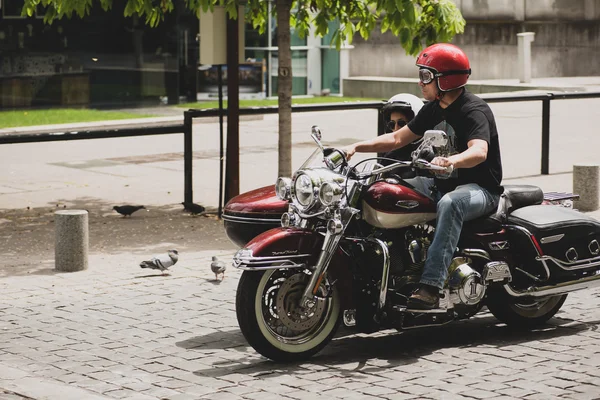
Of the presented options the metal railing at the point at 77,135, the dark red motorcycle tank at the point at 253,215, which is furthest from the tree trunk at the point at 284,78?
the dark red motorcycle tank at the point at 253,215

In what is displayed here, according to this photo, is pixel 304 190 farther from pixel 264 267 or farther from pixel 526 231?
pixel 526 231

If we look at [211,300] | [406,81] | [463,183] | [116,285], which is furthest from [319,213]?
[406,81]

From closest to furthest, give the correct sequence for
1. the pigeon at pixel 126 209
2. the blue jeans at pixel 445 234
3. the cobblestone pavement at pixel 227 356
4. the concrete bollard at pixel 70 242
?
the cobblestone pavement at pixel 227 356
the blue jeans at pixel 445 234
the concrete bollard at pixel 70 242
the pigeon at pixel 126 209

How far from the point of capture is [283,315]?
262 inches

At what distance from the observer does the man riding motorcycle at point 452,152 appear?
6836mm

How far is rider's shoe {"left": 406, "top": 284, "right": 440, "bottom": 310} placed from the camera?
6828 millimetres

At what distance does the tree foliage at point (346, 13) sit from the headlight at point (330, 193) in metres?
3.97

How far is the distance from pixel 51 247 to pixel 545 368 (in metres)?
5.40

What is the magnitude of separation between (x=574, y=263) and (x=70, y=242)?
4056 mm

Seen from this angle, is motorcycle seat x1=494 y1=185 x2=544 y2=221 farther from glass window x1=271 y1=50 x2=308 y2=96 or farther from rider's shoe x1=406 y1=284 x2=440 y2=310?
glass window x1=271 y1=50 x2=308 y2=96

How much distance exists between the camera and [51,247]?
10648mm

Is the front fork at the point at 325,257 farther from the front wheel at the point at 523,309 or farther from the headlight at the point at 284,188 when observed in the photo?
the front wheel at the point at 523,309

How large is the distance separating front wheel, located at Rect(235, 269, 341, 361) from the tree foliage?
415 cm

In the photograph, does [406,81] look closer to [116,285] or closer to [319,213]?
[116,285]
